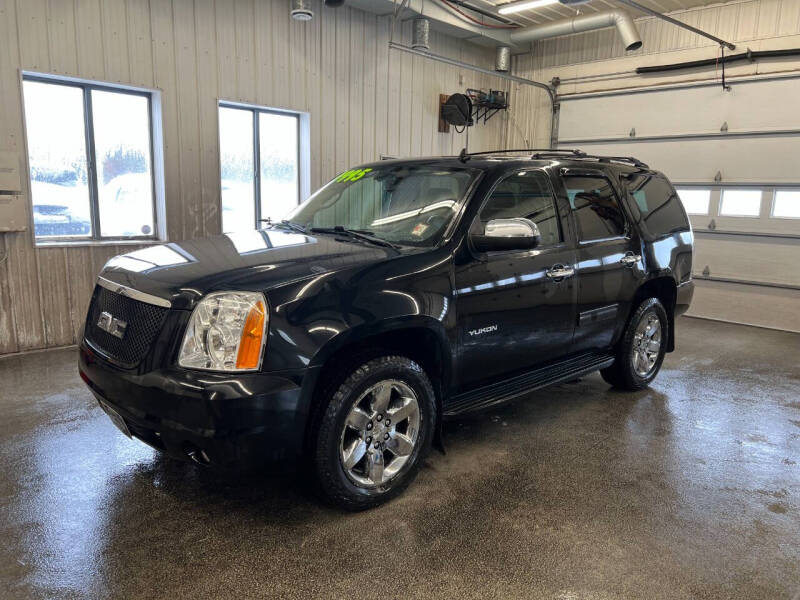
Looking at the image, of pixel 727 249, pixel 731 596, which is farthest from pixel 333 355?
pixel 727 249

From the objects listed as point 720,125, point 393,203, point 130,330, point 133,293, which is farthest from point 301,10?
point 720,125

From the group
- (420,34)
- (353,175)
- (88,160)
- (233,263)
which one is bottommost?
(233,263)

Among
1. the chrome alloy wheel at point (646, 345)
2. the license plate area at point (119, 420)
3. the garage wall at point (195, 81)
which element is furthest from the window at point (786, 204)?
the license plate area at point (119, 420)

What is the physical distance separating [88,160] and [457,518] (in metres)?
5.17

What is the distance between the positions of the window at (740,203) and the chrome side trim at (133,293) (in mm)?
7757

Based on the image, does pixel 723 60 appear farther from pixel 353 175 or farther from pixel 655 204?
pixel 353 175

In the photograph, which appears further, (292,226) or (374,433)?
(292,226)

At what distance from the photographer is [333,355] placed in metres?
2.53

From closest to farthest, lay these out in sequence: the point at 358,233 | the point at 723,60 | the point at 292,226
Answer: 1. the point at 358,233
2. the point at 292,226
3. the point at 723,60

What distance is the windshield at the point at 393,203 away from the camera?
10.2ft

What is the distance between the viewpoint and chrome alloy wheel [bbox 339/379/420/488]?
2.66 meters

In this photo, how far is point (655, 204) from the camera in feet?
14.6

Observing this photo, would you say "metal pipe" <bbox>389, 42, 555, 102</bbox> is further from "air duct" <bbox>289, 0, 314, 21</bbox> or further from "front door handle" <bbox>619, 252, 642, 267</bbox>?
"front door handle" <bbox>619, 252, 642, 267</bbox>

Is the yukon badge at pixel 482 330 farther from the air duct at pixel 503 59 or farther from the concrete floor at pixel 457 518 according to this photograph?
the air duct at pixel 503 59
